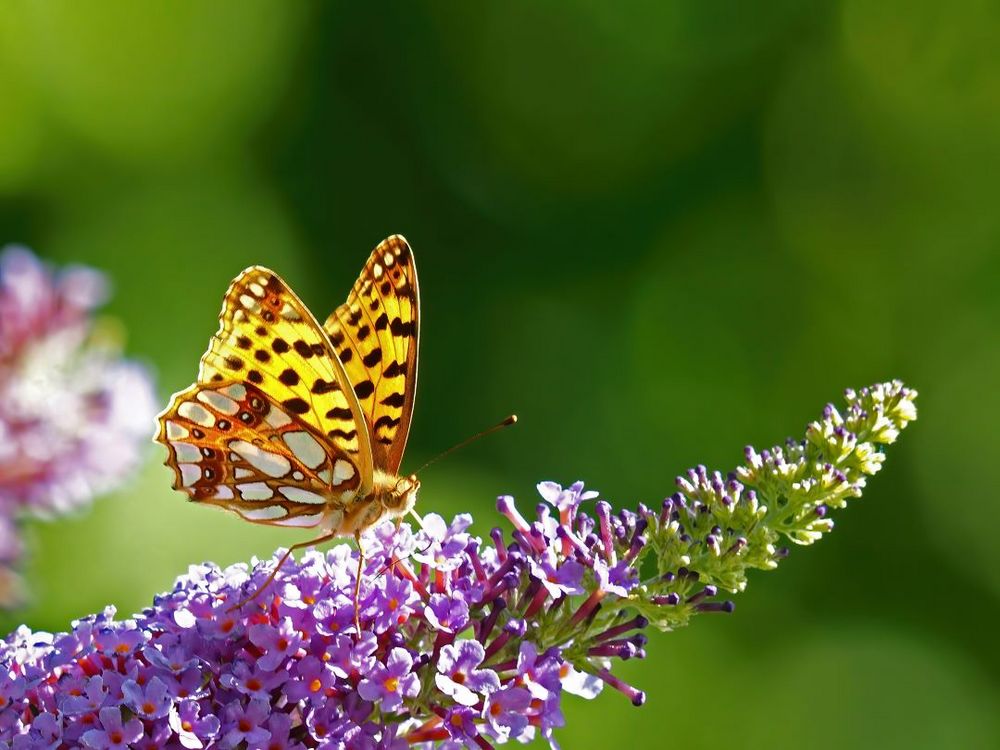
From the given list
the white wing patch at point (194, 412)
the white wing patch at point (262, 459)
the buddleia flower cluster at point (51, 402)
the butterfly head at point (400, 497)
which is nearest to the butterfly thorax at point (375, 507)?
the butterfly head at point (400, 497)

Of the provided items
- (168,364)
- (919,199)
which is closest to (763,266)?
(919,199)

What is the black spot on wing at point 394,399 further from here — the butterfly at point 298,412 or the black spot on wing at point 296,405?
the black spot on wing at point 296,405

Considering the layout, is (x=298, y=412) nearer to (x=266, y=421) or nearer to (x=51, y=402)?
(x=266, y=421)

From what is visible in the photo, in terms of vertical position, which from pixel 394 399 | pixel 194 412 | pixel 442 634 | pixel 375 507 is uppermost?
pixel 194 412

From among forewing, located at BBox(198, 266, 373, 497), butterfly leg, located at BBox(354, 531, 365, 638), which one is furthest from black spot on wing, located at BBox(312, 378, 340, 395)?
butterfly leg, located at BBox(354, 531, 365, 638)

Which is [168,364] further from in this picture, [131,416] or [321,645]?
[321,645]

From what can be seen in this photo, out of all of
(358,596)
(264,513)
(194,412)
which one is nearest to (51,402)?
(194,412)
